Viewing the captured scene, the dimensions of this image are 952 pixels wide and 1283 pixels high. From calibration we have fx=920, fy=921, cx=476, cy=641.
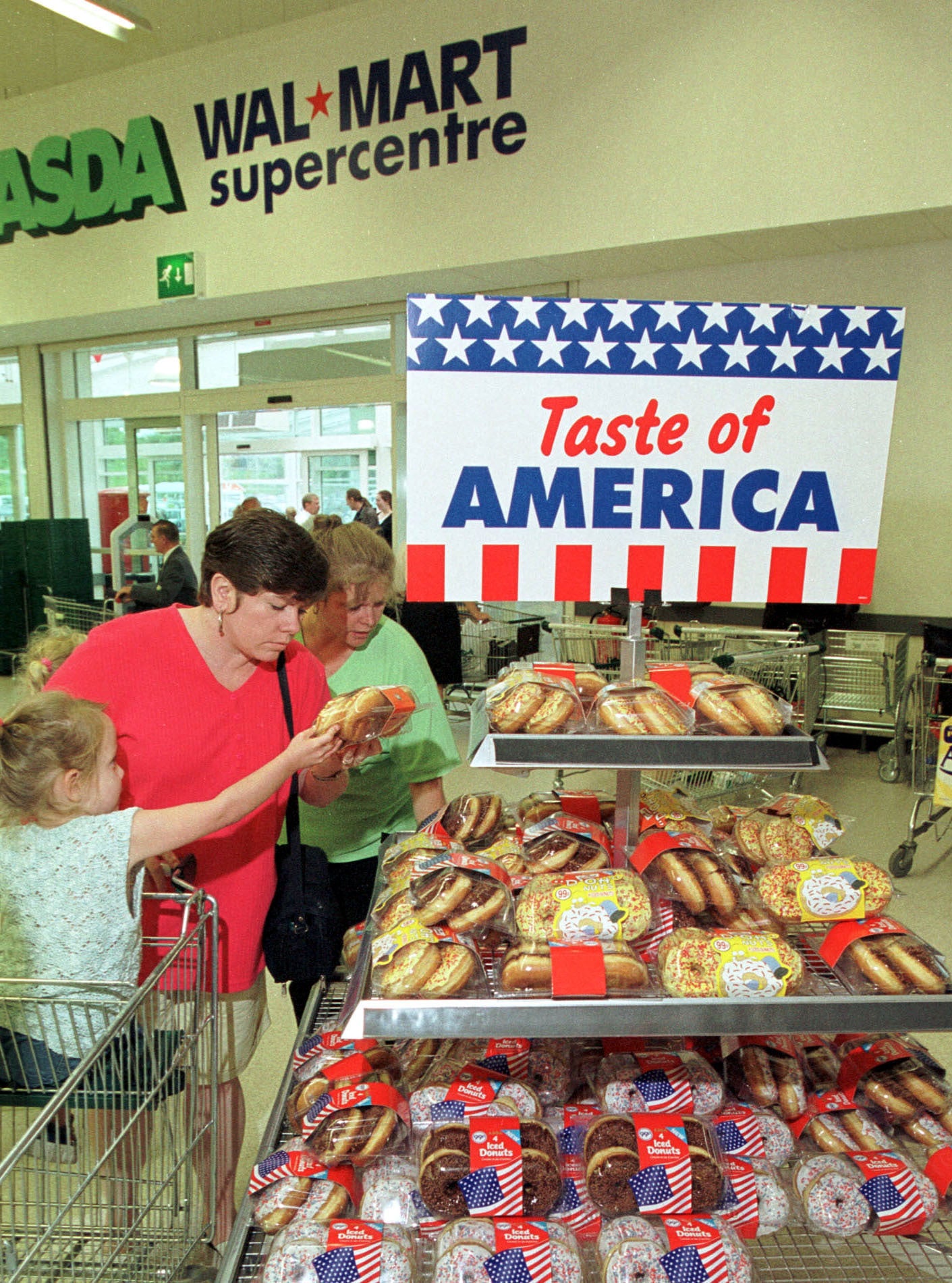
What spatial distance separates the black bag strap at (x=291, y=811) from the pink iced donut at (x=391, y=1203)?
78 cm

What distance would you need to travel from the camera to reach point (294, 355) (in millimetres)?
9773

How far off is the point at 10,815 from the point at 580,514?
3.98 feet

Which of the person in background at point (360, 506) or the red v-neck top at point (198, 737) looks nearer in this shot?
the red v-neck top at point (198, 737)

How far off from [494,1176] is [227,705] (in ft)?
3.70

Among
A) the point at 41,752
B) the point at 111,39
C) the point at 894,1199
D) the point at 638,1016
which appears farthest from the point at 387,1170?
the point at 111,39

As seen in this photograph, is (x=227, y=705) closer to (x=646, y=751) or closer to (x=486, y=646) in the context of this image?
(x=646, y=751)

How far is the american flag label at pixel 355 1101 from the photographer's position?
1.55 meters

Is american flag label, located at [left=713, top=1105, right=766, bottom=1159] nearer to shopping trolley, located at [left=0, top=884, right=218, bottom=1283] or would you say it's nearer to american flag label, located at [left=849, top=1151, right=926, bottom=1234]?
american flag label, located at [left=849, top=1151, right=926, bottom=1234]

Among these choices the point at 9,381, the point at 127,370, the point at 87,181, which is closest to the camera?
the point at 87,181

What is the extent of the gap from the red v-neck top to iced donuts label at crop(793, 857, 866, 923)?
120cm

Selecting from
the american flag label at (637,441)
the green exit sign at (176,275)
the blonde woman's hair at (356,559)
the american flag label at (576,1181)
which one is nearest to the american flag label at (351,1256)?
the american flag label at (576,1181)

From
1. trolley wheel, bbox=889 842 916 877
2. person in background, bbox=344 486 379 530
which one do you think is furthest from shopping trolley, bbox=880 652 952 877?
person in background, bbox=344 486 379 530

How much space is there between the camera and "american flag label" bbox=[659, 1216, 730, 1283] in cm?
130

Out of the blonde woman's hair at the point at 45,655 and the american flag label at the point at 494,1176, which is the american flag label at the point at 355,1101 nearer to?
the american flag label at the point at 494,1176
